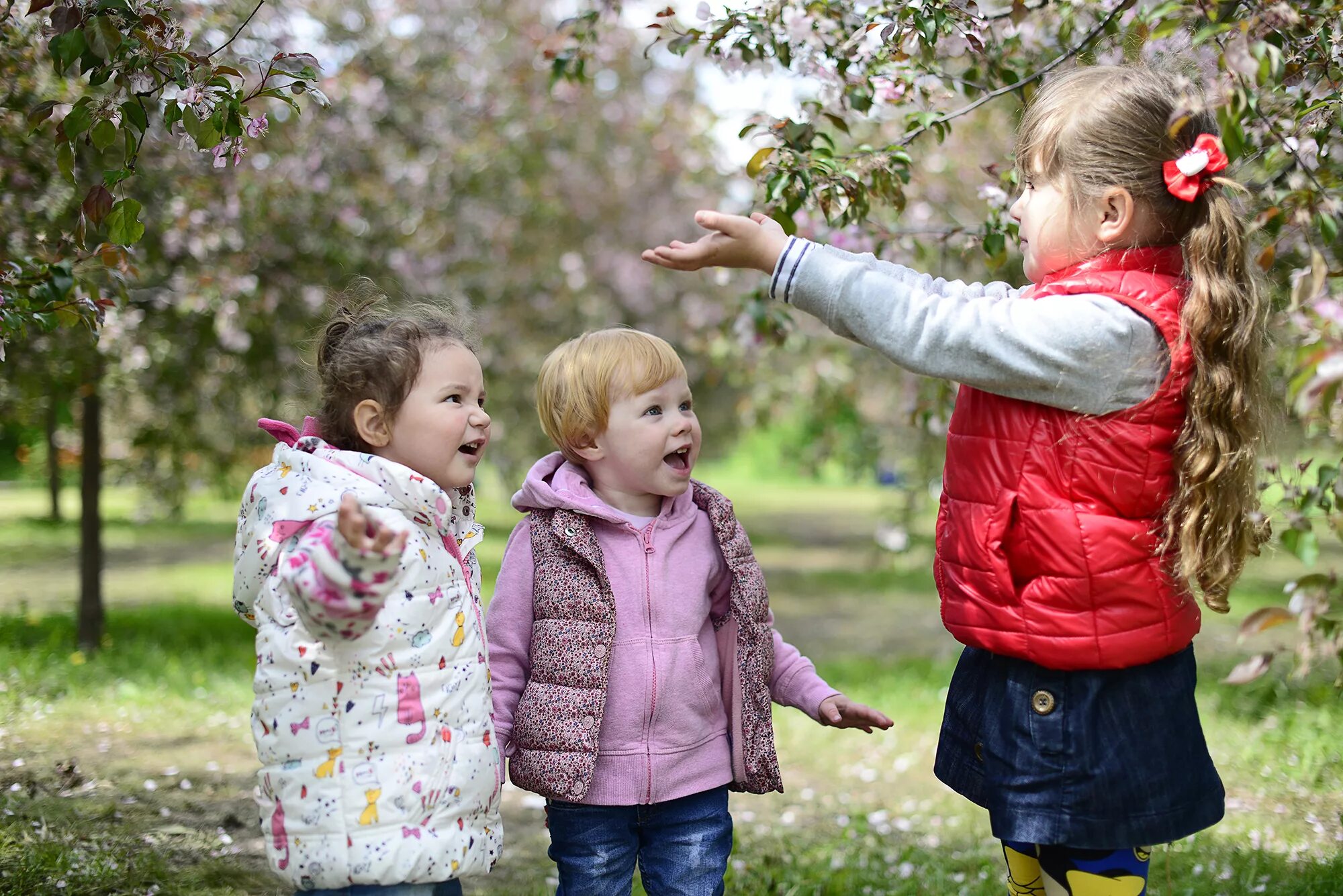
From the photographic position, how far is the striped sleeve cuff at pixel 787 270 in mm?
1941

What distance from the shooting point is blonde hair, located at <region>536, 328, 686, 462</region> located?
7.60ft

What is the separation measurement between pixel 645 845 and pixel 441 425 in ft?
2.96

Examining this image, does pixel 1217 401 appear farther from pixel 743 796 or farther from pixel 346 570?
pixel 743 796

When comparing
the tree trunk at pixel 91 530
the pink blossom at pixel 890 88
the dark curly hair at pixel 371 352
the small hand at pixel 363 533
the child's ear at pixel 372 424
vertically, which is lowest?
the tree trunk at pixel 91 530

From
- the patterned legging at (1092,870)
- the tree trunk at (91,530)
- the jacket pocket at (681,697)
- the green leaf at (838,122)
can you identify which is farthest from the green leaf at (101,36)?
the tree trunk at (91,530)

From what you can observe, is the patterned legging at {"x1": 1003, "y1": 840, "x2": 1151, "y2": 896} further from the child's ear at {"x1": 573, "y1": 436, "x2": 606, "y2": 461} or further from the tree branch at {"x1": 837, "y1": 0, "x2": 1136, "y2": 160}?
the tree branch at {"x1": 837, "y1": 0, "x2": 1136, "y2": 160}

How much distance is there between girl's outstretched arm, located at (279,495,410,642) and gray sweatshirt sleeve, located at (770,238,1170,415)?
0.73m

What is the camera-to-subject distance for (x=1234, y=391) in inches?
75.4

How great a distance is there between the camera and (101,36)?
206 centimetres

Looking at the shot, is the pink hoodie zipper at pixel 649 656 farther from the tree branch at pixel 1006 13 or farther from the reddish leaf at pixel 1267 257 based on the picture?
the tree branch at pixel 1006 13

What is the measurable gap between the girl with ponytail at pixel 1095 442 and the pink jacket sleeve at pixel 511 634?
2.15 feet

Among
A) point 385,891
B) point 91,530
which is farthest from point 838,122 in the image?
point 91,530

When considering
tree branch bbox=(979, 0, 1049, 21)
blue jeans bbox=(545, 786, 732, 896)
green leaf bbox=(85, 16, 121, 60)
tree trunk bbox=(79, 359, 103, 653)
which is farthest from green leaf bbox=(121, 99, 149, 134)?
tree trunk bbox=(79, 359, 103, 653)

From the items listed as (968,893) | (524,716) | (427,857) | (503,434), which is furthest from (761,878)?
(503,434)
